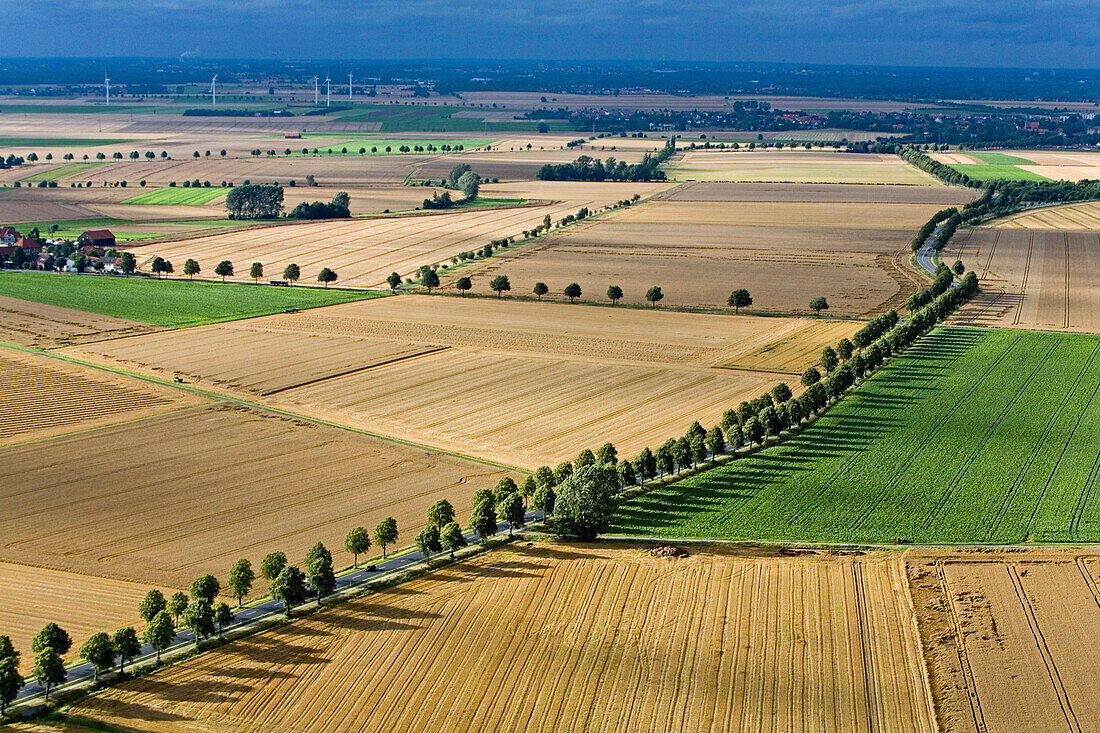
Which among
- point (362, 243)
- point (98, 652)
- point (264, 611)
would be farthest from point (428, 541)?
point (362, 243)

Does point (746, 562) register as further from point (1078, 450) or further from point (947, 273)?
point (947, 273)

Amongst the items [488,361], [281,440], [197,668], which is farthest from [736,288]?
[197,668]

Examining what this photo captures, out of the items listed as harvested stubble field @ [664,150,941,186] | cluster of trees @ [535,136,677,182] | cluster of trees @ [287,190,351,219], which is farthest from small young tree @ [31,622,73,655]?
harvested stubble field @ [664,150,941,186]

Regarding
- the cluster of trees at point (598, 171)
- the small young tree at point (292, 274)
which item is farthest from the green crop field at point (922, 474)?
the cluster of trees at point (598, 171)

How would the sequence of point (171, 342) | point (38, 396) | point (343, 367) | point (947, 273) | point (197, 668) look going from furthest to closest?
point (947, 273) → point (171, 342) → point (343, 367) → point (38, 396) → point (197, 668)

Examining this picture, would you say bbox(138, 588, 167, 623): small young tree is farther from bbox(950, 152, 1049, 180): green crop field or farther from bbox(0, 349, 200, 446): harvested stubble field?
bbox(950, 152, 1049, 180): green crop field

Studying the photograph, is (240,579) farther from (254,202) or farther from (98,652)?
(254,202)
